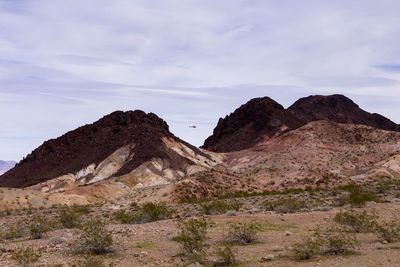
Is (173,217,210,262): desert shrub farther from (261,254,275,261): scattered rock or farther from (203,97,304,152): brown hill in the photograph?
(203,97,304,152): brown hill

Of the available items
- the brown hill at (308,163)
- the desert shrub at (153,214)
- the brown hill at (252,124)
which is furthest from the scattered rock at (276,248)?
the brown hill at (252,124)

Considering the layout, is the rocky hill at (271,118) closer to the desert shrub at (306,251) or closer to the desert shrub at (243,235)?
the desert shrub at (243,235)

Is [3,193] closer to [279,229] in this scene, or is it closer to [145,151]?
[145,151]

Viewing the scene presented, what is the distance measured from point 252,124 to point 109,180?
5801 cm

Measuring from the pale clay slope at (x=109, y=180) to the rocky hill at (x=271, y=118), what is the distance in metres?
25.1

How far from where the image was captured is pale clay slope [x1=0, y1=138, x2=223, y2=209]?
46656 mm

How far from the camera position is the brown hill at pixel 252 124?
105250mm

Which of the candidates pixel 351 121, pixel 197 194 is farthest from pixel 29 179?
pixel 351 121

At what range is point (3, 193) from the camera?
146ft

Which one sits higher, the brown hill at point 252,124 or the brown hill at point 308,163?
the brown hill at point 252,124

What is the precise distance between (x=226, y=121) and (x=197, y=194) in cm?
8422

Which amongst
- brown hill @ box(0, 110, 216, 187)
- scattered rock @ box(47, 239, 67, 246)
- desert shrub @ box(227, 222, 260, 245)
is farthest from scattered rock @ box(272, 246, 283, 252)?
brown hill @ box(0, 110, 216, 187)

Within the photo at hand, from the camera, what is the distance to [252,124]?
110750 mm

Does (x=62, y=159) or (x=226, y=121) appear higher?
(x=226, y=121)
